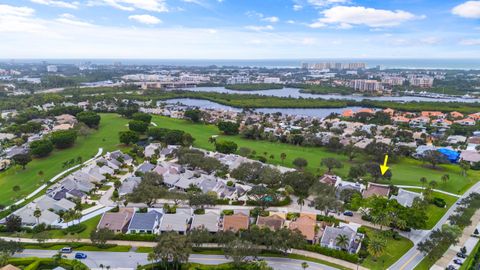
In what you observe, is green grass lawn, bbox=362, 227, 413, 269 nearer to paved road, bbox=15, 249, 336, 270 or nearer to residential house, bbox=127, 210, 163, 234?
paved road, bbox=15, 249, 336, 270

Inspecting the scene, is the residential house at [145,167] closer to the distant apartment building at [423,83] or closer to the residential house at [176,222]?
the residential house at [176,222]

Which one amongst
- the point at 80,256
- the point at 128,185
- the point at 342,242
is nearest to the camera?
the point at 80,256

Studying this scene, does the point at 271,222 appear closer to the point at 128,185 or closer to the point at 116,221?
the point at 116,221

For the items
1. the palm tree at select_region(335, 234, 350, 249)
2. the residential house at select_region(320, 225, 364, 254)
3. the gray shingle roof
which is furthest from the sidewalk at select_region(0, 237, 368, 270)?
the gray shingle roof

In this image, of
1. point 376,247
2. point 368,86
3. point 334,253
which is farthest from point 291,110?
point 376,247

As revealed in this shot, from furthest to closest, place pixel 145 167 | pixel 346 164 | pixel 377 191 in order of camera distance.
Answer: pixel 346 164 < pixel 145 167 < pixel 377 191

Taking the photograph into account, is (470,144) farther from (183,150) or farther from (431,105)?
(183,150)

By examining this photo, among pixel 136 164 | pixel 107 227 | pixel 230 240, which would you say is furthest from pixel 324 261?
pixel 136 164

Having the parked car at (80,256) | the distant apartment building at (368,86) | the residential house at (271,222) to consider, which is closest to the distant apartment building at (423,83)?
the distant apartment building at (368,86)
